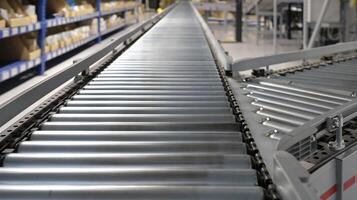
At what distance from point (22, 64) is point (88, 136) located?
160 inches

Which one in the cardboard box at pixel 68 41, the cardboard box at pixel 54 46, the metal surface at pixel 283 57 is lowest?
the metal surface at pixel 283 57

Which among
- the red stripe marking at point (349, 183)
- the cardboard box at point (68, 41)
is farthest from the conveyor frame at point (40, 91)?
the cardboard box at point (68, 41)

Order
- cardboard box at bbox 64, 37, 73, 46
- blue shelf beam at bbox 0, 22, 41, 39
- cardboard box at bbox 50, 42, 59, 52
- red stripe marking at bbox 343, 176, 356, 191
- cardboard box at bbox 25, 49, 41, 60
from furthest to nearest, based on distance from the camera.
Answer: cardboard box at bbox 64, 37, 73, 46 < cardboard box at bbox 50, 42, 59, 52 < cardboard box at bbox 25, 49, 41, 60 < blue shelf beam at bbox 0, 22, 41, 39 < red stripe marking at bbox 343, 176, 356, 191

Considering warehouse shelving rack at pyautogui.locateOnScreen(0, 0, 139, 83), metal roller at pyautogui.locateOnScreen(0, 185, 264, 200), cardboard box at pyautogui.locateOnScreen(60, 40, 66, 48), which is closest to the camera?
metal roller at pyautogui.locateOnScreen(0, 185, 264, 200)

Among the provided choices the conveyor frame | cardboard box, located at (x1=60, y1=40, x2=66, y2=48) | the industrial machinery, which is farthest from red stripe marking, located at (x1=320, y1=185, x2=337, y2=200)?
cardboard box, located at (x1=60, y1=40, x2=66, y2=48)

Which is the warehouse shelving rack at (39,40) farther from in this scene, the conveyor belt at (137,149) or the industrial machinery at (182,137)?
the conveyor belt at (137,149)

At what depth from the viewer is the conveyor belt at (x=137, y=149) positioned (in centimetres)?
110

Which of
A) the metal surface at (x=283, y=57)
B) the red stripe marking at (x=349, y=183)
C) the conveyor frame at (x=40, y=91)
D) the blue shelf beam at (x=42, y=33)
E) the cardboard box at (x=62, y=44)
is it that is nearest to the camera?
the conveyor frame at (x=40, y=91)

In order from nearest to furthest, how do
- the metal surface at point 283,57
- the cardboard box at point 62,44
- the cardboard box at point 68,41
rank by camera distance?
the metal surface at point 283,57
the cardboard box at point 62,44
the cardboard box at point 68,41

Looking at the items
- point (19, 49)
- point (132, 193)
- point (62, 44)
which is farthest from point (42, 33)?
point (132, 193)

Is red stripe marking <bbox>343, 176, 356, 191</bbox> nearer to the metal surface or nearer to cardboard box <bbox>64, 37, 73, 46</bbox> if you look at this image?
the metal surface

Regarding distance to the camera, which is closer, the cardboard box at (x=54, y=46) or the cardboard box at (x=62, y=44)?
the cardboard box at (x=54, y=46)

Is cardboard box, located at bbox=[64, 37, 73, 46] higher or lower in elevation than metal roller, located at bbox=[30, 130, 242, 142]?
higher

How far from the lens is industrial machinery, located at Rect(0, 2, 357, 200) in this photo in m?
1.10
